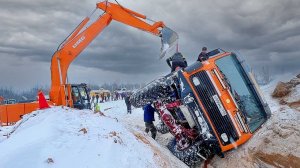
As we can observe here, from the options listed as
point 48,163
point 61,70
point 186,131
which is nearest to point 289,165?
point 186,131

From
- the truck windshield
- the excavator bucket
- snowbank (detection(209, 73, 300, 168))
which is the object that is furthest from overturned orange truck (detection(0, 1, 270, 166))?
the excavator bucket

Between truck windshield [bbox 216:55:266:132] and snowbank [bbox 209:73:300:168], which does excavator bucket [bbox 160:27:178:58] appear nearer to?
truck windshield [bbox 216:55:266:132]

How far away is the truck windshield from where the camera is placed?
8.11 meters

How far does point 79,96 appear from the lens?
14094mm

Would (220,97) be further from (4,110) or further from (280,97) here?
(4,110)

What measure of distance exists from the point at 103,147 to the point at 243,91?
14.2 feet

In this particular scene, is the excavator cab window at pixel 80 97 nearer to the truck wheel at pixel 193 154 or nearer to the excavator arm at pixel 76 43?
the excavator arm at pixel 76 43

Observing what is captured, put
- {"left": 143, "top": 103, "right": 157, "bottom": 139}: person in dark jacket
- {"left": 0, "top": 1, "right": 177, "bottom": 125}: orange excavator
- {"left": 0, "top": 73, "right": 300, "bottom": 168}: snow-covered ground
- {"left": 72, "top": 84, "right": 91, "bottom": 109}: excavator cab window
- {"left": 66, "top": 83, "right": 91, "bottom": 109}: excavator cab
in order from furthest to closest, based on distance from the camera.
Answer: {"left": 72, "top": 84, "right": 91, "bottom": 109}: excavator cab window
{"left": 66, "top": 83, "right": 91, "bottom": 109}: excavator cab
{"left": 0, "top": 1, "right": 177, "bottom": 125}: orange excavator
{"left": 143, "top": 103, "right": 157, "bottom": 139}: person in dark jacket
{"left": 0, "top": 73, "right": 300, "bottom": 168}: snow-covered ground

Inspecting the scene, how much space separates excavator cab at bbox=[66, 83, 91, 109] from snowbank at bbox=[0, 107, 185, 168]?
23.1 ft

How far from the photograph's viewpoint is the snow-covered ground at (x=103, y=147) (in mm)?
4484

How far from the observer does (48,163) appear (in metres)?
4.30

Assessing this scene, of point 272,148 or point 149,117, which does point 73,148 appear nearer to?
point 272,148

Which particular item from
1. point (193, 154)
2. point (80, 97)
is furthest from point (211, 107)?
point (80, 97)

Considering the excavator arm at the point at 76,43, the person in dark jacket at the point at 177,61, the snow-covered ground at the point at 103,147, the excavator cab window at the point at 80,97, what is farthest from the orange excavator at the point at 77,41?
the snow-covered ground at the point at 103,147
